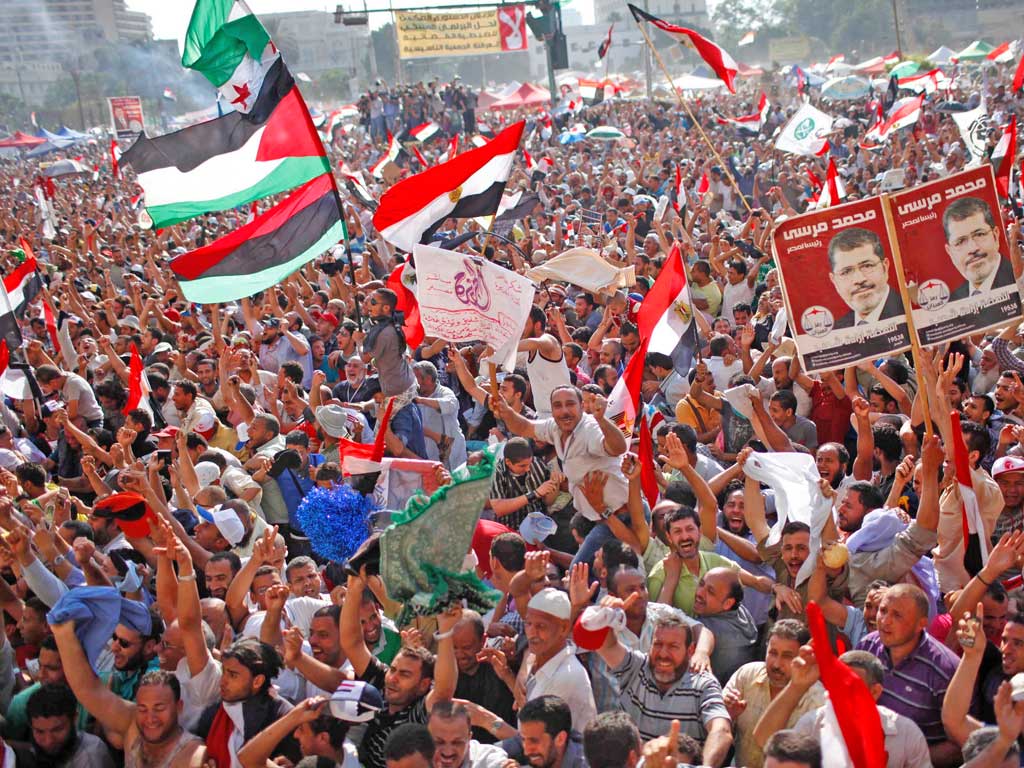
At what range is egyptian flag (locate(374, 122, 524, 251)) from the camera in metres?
8.55

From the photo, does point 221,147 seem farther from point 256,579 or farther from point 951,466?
point 951,466

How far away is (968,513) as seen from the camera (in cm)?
523

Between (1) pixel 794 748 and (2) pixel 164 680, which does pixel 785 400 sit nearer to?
(1) pixel 794 748

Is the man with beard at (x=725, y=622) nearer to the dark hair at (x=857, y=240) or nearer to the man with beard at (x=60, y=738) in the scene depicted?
the dark hair at (x=857, y=240)

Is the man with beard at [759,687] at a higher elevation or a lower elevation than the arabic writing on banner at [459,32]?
lower

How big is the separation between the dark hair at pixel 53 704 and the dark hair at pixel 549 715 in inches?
71.4

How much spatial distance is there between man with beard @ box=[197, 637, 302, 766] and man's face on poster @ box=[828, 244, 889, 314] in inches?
124

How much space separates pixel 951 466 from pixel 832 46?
264ft

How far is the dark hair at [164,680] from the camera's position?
15.2 feet

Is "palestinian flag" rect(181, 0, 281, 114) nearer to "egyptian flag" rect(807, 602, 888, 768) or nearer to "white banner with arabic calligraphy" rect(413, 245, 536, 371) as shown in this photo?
"white banner with arabic calligraphy" rect(413, 245, 536, 371)

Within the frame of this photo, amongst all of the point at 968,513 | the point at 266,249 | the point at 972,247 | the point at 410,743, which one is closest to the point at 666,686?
the point at 410,743

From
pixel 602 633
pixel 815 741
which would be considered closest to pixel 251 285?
pixel 602 633

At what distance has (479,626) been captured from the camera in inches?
193

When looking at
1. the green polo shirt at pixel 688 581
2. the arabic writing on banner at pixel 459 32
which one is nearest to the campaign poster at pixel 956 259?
the green polo shirt at pixel 688 581
